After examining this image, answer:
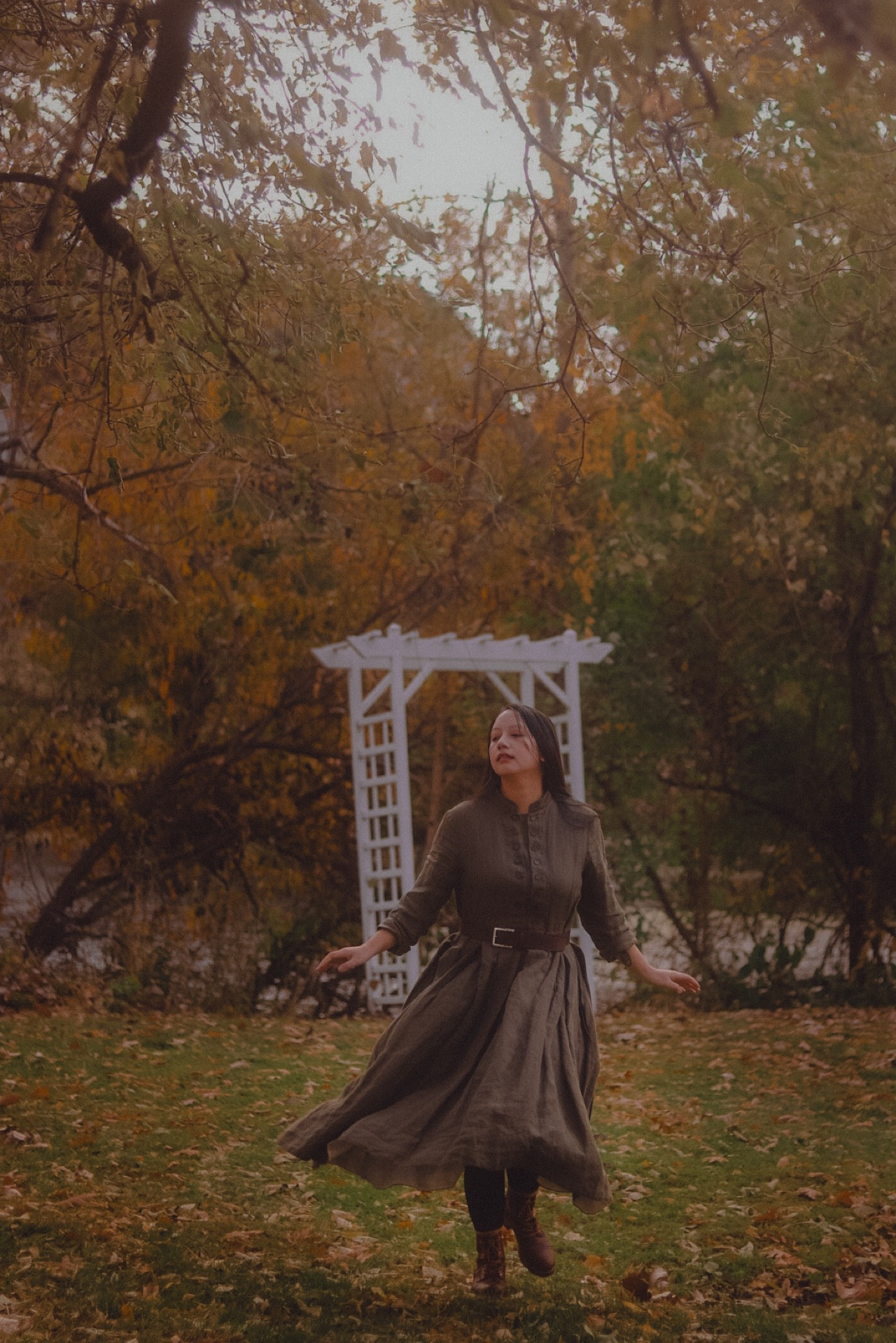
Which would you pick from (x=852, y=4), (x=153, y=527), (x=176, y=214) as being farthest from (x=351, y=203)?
(x=153, y=527)

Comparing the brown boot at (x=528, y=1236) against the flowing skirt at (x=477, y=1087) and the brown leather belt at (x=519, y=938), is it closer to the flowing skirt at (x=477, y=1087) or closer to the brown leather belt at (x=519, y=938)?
the flowing skirt at (x=477, y=1087)

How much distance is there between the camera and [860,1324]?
3965mm

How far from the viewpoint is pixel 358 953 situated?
398 centimetres

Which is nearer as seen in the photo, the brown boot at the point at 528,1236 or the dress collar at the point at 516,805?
the brown boot at the point at 528,1236

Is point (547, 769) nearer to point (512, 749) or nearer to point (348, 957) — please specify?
point (512, 749)

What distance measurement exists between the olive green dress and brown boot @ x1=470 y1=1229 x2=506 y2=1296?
392mm

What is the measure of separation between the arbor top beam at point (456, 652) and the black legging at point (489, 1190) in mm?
5764

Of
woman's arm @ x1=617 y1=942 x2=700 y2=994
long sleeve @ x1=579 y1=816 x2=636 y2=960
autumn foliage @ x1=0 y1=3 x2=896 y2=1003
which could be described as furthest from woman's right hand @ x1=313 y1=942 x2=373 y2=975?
autumn foliage @ x1=0 y1=3 x2=896 y2=1003

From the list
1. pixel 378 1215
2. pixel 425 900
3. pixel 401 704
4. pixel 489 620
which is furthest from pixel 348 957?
pixel 489 620

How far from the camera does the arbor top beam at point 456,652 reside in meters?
9.79

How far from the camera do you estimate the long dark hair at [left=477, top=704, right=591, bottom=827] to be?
13.9ft

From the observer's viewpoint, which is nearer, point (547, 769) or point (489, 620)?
point (547, 769)

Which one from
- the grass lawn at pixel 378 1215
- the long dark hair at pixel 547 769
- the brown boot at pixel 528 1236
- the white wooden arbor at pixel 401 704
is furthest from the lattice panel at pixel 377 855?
the brown boot at pixel 528 1236

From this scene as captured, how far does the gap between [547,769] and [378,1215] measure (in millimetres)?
1994
